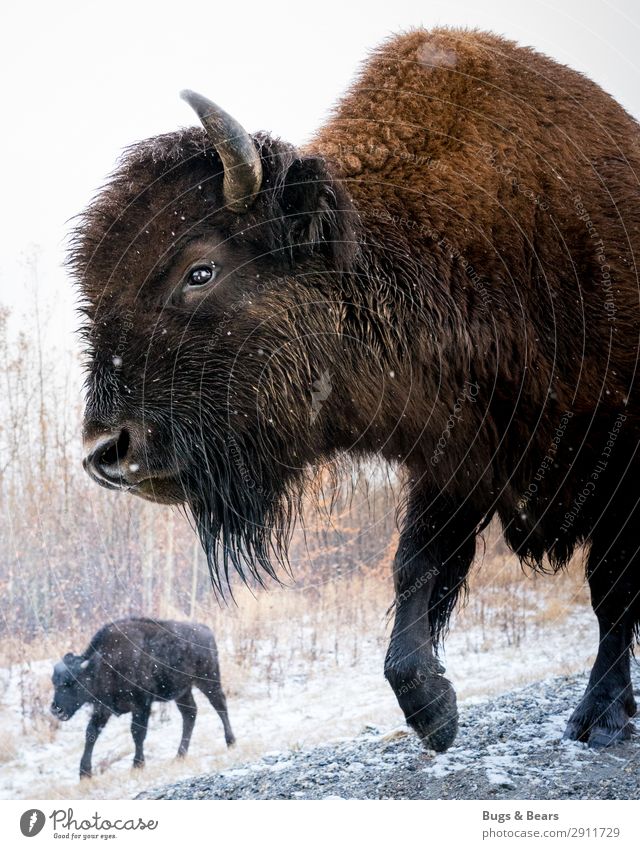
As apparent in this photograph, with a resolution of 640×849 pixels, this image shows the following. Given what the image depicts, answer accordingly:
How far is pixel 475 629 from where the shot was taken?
30.4ft

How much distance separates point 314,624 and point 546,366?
595 centimetres

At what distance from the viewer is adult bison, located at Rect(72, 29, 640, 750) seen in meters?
3.01

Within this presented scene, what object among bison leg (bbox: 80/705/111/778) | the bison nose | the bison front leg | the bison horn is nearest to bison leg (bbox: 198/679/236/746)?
bison leg (bbox: 80/705/111/778)

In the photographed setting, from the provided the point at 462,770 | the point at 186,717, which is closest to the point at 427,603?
the point at 462,770

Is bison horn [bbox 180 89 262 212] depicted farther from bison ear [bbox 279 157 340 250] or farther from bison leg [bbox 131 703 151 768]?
bison leg [bbox 131 703 151 768]

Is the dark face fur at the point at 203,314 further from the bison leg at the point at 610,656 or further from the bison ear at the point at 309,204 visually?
the bison leg at the point at 610,656

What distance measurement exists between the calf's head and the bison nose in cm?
416

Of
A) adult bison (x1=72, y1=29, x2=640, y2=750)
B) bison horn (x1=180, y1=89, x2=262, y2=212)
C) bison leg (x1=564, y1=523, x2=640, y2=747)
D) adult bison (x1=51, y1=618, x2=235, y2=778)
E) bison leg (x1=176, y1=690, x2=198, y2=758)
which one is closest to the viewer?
bison horn (x1=180, y1=89, x2=262, y2=212)

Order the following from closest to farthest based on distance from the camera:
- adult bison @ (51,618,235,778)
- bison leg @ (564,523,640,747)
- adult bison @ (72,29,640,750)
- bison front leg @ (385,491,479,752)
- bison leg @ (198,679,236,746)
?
adult bison @ (72,29,640,750), bison front leg @ (385,491,479,752), bison leg @ (564,523,640,747), adult bison @ (51,618,235,778), bison leg @ (198,679,236,746)

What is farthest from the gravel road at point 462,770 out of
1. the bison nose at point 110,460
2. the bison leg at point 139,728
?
the bison leg at point 139,728

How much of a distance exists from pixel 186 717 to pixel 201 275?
483cm

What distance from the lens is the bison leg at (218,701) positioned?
22.9 ft

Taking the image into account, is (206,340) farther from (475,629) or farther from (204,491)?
(475,629)
